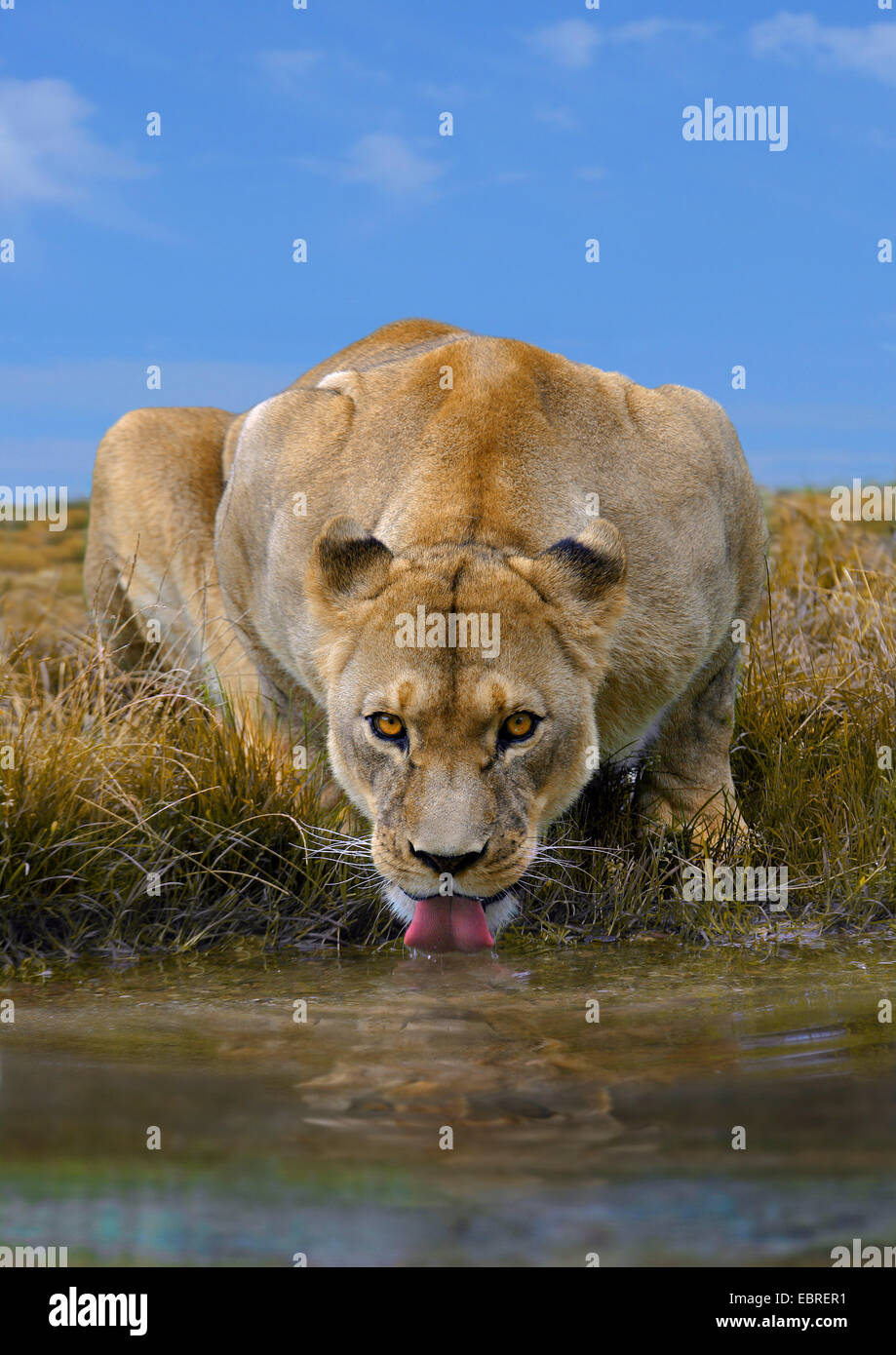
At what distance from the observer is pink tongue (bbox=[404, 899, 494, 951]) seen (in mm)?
4582

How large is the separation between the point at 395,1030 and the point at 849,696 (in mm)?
3335

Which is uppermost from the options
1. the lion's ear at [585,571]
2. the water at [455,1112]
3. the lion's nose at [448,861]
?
the lion's ear at [585,571]

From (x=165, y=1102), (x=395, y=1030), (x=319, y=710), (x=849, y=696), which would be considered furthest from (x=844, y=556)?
(x=165, y=1102)

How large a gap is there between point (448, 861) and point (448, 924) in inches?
13.5

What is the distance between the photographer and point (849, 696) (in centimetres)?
679

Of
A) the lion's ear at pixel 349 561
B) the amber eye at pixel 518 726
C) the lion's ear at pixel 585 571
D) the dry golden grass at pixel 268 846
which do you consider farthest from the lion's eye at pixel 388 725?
the dry golden grass at pixel 268 846

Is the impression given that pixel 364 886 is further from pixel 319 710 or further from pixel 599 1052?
pixel 599 1052

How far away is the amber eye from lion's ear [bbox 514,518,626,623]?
0.41 meters

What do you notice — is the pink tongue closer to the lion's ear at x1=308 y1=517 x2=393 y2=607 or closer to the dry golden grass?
the dry golden grass

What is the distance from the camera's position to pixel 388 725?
4527 mm

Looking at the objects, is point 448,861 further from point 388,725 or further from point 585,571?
point 585,571

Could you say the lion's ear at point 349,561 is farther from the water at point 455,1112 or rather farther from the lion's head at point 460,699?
the water at point 455,1112

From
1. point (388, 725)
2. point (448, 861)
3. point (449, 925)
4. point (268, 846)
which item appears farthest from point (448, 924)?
point (268, 846)

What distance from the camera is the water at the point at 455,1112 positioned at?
273cm
